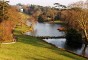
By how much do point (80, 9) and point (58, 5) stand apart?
120186 mm

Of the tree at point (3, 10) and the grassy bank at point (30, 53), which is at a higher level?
the tree at point (3, 10)

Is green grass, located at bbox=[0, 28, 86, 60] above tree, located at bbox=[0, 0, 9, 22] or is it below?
below

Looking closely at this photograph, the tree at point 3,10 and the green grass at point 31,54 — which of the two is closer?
the green grass at point 31,54

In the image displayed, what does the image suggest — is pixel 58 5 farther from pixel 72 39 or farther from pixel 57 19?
pixel 72 39

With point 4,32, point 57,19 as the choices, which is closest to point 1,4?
point 4,32

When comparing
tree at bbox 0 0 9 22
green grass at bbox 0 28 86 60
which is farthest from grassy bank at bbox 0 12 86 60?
tree at bbox 0 0 9 22

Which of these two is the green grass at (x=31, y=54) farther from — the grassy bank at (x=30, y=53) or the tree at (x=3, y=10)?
the tree at (x=3, y=10)

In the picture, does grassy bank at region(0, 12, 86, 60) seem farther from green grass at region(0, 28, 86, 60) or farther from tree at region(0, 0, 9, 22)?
tree at region(0, 0, 9, 22)

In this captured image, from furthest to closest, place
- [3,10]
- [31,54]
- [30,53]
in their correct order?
[3,10] → [30,53] → [31,54]

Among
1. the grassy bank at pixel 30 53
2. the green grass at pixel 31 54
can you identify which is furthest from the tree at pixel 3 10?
the green grass at pixel 31 54

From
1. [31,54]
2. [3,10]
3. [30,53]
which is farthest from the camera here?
[3,10]

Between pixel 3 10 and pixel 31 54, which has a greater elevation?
pixel 3 10

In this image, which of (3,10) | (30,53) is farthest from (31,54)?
(3,10)

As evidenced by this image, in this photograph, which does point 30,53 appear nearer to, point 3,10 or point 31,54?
point 31,54
